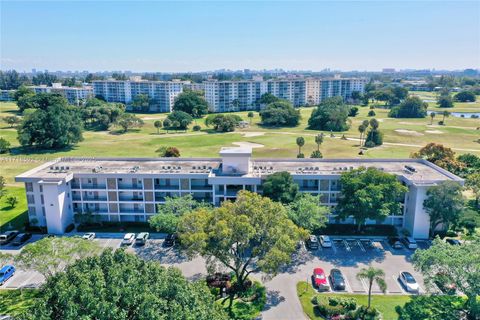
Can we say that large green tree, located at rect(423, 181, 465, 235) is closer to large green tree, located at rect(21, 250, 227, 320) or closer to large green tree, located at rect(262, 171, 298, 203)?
large green tree, located at rect(262, 171, 298, 203)

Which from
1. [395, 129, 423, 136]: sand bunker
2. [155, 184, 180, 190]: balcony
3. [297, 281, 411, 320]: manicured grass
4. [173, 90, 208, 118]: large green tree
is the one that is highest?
[173, 90, 208, 118]: large green tree

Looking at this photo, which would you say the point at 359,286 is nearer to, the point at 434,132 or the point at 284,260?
the point at 284,260

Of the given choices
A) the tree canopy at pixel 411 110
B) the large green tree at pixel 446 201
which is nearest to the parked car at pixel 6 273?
the large green tree at pixel 446 201

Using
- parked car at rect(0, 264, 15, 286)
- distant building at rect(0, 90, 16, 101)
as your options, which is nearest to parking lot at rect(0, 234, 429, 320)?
parked car at rect(0, 264, 15, 286)

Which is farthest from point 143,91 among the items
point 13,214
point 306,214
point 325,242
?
point 306,214

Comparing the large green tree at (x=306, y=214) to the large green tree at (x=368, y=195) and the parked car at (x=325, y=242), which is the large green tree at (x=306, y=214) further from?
the large green tree at (x=368, y=195)

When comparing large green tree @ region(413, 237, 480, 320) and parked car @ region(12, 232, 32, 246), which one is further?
parked car @ region(12, 232, 32, 246)

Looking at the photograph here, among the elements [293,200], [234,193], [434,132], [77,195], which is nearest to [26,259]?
[77,195]
